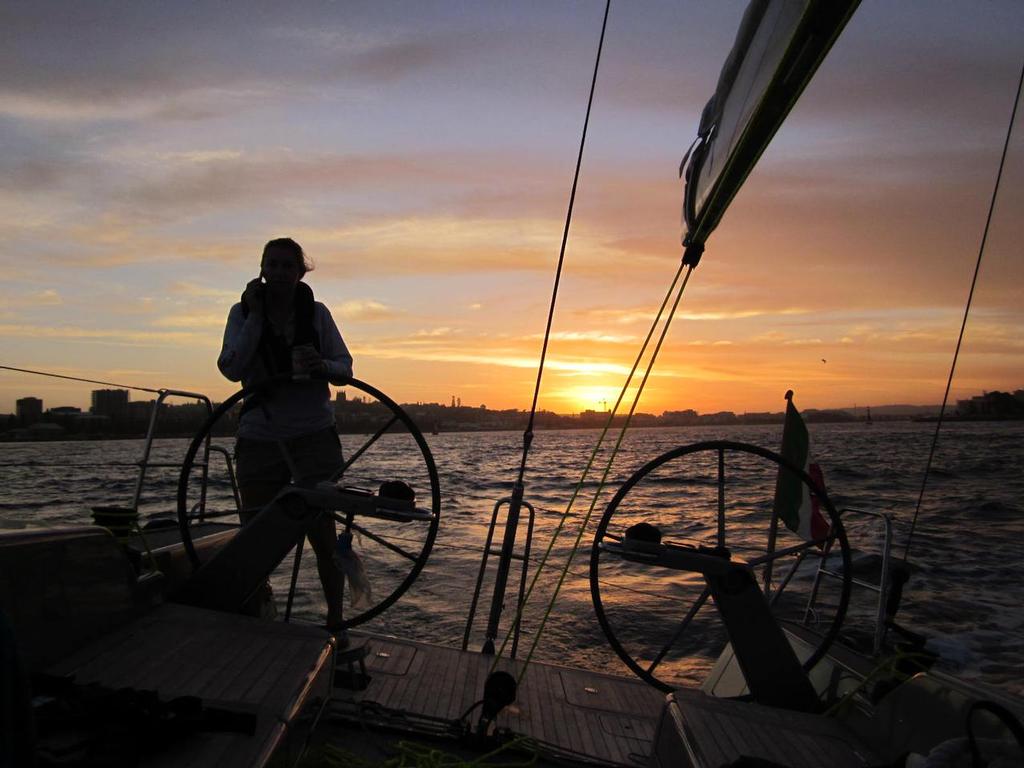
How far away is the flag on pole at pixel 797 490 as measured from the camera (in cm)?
286

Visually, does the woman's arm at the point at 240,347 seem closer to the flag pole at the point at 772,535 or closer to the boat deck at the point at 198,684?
the boat deck at the point at 198,684

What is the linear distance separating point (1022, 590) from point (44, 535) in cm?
853

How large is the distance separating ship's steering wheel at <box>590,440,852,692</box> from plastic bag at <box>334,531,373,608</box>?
0.75 m

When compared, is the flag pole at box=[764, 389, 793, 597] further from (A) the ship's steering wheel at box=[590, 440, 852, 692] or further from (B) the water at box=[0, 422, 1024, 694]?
(B) the water at box=[0, 422, 1024, 694]

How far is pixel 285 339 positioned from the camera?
2645 mm

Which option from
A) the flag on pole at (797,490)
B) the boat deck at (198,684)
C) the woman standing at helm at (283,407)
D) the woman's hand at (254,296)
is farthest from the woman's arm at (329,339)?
the flag on pole at (797,490)

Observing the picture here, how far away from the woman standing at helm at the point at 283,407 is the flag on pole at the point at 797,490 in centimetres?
170

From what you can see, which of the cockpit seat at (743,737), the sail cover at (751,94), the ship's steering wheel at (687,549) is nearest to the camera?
the sail cover at (751,94)

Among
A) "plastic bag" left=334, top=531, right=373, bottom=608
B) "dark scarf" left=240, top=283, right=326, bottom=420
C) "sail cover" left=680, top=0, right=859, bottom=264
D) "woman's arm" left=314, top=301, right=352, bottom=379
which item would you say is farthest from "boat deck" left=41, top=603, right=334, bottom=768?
"sail cover" left=680, top=0, right=859, bottom=264

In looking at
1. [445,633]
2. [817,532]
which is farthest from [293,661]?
[445,633]

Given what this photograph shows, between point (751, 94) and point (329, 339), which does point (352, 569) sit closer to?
point (329, 339)

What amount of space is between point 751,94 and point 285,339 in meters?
1.67

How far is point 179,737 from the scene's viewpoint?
152cm

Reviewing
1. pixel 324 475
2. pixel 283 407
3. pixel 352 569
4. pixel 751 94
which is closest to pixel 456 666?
pixel 352 569
